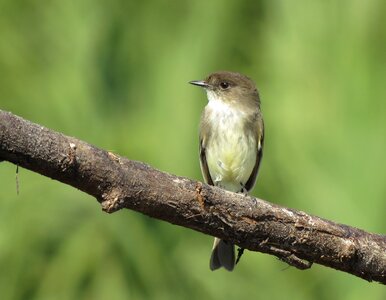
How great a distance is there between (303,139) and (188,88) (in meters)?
0.75

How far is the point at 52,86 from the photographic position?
21.2ft

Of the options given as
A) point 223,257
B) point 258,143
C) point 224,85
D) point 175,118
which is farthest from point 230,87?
point 175,118

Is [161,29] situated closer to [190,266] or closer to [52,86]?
[52,86]

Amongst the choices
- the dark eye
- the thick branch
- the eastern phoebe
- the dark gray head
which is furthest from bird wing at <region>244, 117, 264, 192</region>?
the thick branch

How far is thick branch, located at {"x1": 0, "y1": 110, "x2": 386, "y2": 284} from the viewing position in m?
3.13

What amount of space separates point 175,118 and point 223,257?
5.47ft

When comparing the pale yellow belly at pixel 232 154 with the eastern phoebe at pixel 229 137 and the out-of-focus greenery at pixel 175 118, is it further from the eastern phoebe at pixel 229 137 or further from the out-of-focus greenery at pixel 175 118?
the out-of-focus greenery at pixel 175 118

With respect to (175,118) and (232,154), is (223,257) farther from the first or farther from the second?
(175,118)

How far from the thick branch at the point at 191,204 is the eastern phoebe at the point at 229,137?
117 cm

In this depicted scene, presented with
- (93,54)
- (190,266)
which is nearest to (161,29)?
(93,54)

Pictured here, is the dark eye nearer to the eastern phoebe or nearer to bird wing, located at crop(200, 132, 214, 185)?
the eastern phoebe

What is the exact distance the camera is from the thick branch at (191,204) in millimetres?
3127

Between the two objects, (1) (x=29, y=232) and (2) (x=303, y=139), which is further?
(2) (x=303, y=139)

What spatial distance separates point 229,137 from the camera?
500 cm
